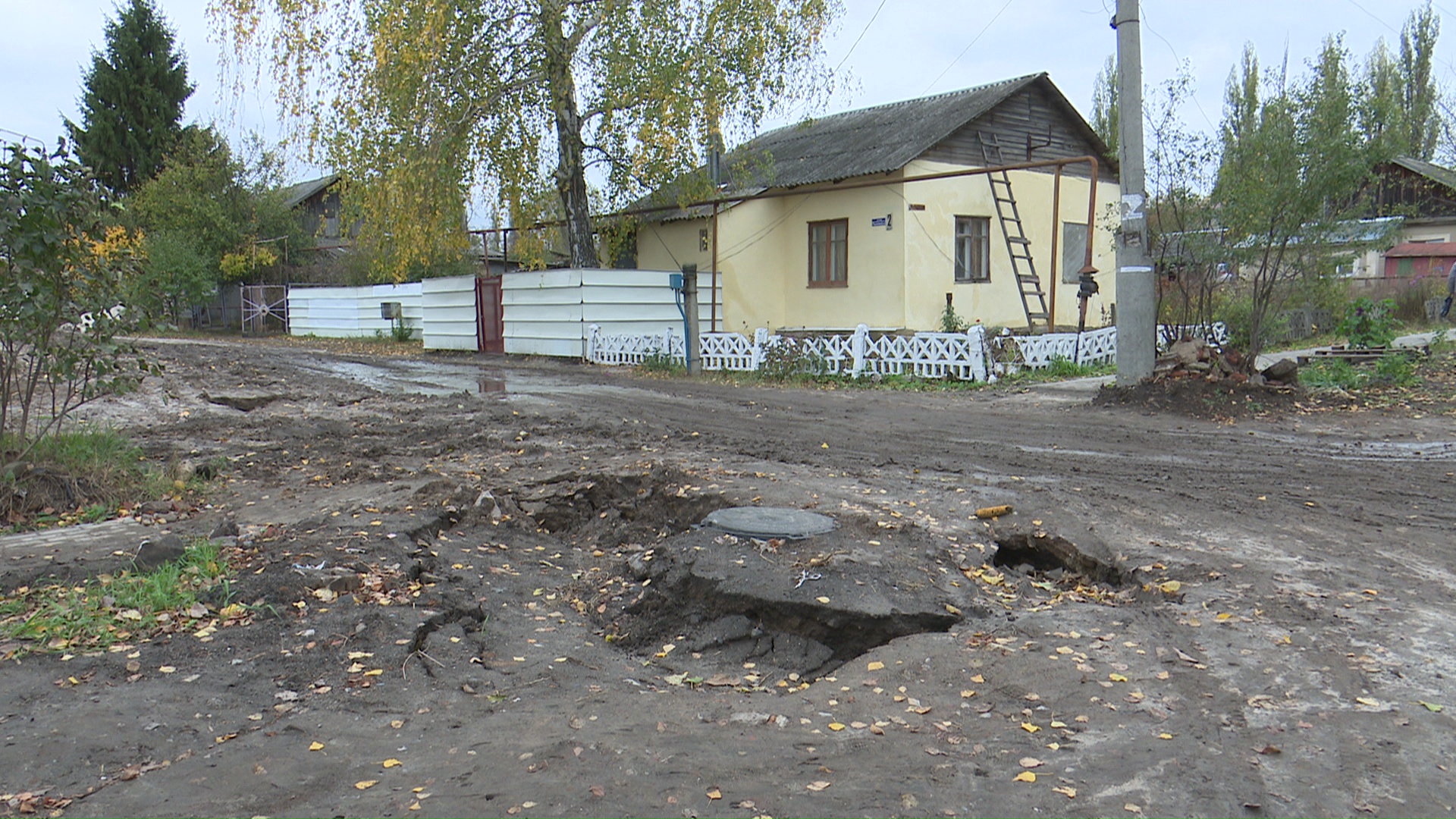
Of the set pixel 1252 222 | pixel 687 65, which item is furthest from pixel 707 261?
pixel 1252 222

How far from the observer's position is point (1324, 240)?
12164 millimetres

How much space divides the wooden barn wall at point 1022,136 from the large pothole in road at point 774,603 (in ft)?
50.3

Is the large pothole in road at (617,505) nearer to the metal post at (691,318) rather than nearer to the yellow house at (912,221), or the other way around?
the metal post at (691,318)

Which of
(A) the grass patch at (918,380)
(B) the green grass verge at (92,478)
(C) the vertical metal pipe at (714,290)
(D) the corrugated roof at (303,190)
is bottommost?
(B) the green grass verge at (92,478)

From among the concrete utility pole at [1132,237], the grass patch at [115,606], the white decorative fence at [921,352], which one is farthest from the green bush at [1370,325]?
the grass patch at [115,606]

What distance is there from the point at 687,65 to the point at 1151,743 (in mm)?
17334

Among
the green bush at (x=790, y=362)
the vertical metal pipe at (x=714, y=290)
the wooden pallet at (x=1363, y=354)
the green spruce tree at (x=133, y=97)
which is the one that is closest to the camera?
the wooden pallet at (x=1363, y=354)

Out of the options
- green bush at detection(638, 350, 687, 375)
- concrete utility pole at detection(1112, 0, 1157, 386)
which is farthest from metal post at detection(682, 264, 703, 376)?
concrete utility pole at detection(1112, 0, 1157, 386)

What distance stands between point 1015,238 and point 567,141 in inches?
378

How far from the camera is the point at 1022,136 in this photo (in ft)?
70.9

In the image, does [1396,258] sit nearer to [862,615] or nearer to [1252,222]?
[1252,222]

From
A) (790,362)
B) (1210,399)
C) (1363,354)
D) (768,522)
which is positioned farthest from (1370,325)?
(768,522)

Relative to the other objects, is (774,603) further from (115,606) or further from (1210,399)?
(1210,399)

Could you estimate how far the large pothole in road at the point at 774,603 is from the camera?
15.9 feet
